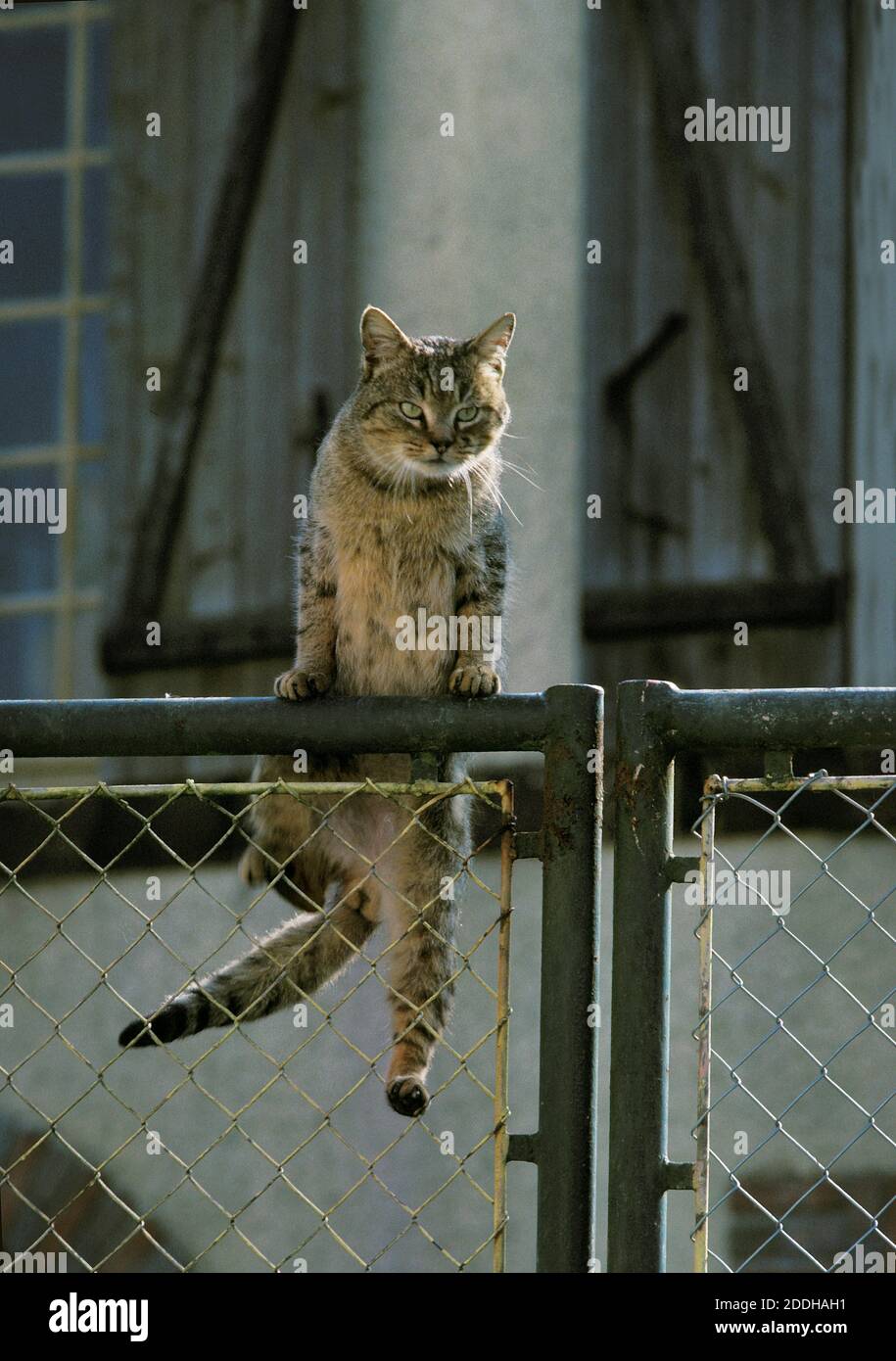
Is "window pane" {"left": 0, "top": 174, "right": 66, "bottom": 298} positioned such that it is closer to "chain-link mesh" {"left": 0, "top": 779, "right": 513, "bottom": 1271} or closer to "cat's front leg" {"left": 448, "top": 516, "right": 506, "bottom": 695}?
"chain-link mesh" {"left": 0, "top": 779, "right": 513, "bottom": 1271}

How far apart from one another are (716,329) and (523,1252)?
2.73 meters

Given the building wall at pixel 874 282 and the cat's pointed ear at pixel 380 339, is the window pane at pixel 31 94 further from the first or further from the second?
the cat's pointed ear at pixel 380 339

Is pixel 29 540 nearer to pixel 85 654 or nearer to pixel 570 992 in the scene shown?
pixel 85 654

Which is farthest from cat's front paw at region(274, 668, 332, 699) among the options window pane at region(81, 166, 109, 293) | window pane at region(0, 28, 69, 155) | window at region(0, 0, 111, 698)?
window pane at region(0, 28, 69, 155)

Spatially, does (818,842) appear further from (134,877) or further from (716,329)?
(134,877)

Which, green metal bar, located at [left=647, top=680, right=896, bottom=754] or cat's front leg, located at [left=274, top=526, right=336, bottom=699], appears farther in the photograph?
cat's front leg, located at [left=274, top=526, right=336, bottom=699]

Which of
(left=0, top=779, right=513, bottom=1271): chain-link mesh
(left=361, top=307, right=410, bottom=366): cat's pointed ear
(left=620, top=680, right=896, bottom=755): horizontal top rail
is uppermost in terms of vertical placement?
(left=361, top=307, right=410, bottom=366): cat's pointed ear

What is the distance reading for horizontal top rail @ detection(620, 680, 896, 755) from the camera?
2.25 meters

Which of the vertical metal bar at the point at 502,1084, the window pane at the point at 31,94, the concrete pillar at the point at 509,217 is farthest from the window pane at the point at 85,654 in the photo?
the vertical metal bar at the point at 502,1084

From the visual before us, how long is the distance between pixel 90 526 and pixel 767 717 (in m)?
4.75

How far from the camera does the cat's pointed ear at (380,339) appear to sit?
386 cm

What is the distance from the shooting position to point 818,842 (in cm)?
504

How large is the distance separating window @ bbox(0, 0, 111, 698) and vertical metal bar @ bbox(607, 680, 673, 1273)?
3.99 meters

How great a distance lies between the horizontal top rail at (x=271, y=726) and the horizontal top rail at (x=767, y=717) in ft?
0.35
